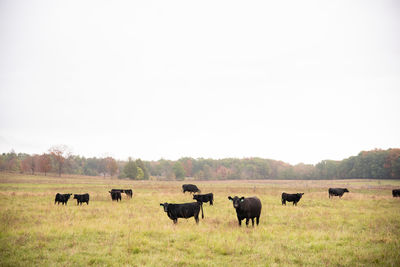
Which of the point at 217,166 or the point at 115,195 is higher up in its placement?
the point at 115,195

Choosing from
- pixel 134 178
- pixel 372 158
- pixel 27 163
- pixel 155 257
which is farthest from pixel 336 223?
pixel 27 163

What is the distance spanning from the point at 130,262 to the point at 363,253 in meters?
8.12

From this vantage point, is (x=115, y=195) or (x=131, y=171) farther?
(x=131, y=171)

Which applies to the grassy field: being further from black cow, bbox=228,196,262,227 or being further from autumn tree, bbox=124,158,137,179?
autumn tree, bbox=124,158,137,179

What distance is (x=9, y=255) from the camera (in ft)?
26.4

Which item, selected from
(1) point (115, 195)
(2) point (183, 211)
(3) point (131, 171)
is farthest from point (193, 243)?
(3) point (131, 171)

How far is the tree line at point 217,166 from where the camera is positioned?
276 feet

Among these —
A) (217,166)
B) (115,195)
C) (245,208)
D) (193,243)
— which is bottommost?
(217,166)

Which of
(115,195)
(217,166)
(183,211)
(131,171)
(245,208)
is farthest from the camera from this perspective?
(217,166)

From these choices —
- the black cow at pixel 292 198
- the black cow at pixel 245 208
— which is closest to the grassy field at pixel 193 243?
the black cow at pixel 245 208

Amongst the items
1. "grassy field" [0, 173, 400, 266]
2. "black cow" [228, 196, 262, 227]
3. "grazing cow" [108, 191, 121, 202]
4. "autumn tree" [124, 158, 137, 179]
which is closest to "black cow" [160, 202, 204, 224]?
→ "grassy field" [0, 173, 400, 266]

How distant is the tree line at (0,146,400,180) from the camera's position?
84.1 metres

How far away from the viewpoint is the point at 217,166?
145 m

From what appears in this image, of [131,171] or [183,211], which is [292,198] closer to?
[183,211]
